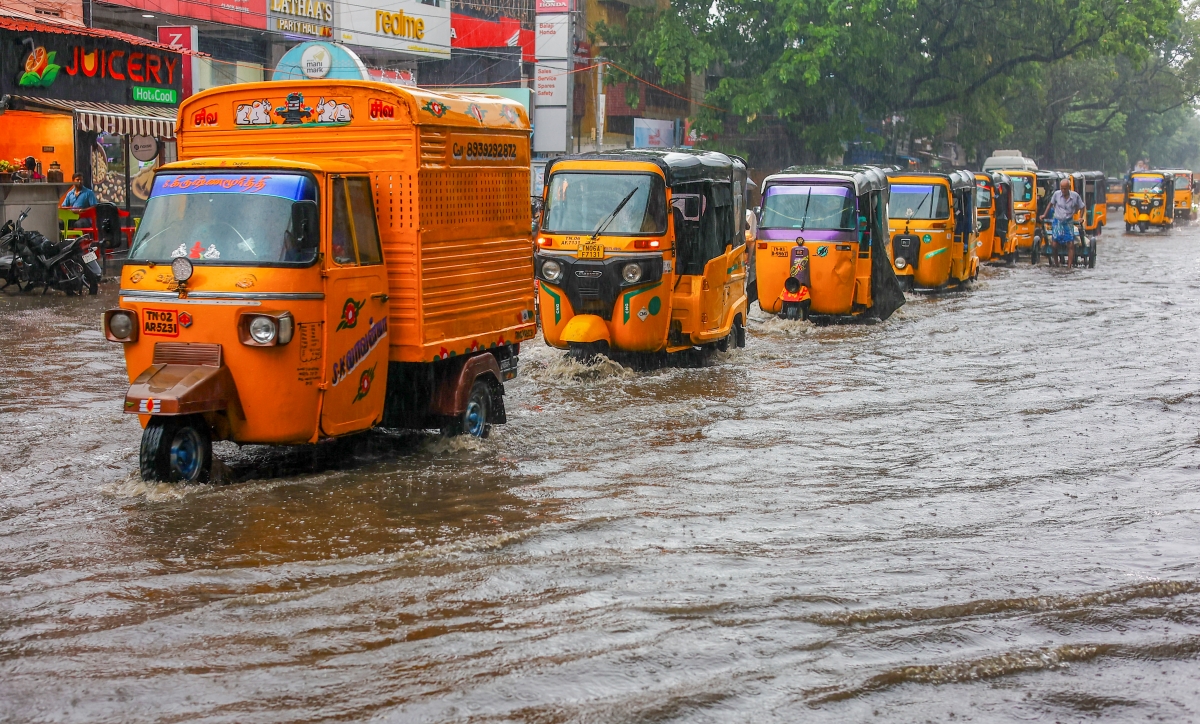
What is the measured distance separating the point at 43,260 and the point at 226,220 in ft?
39.1

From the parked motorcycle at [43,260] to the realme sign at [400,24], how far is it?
16.7 metres

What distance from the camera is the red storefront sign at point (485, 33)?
39.7 m

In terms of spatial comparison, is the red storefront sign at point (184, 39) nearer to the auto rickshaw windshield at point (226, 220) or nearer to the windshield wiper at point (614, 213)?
the windshield wiper at point (614, 213)

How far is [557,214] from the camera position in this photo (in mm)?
13141

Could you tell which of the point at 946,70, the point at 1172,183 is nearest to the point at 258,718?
the point at 946,70

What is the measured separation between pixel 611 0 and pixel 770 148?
7.76 meters

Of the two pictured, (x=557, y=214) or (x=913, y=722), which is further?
(x=557, y=214)

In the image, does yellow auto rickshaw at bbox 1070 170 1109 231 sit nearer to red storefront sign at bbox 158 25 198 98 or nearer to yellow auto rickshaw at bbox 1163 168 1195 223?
yellow auto rickshaw at bbox 1163 168 1195 223

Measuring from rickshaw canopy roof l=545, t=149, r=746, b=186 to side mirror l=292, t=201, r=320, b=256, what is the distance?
5.66m

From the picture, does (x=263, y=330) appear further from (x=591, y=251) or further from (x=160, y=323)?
(x=591, y=251)

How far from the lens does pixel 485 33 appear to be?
4000 cm

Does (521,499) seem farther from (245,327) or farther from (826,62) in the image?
(826,62)

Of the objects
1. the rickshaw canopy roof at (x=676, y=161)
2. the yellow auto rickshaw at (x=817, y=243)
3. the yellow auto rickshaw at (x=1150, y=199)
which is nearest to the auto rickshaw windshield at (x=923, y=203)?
the yellow auto rickshaw at (x=817, y=243)

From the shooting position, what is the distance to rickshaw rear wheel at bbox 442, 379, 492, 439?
30.7 feet
